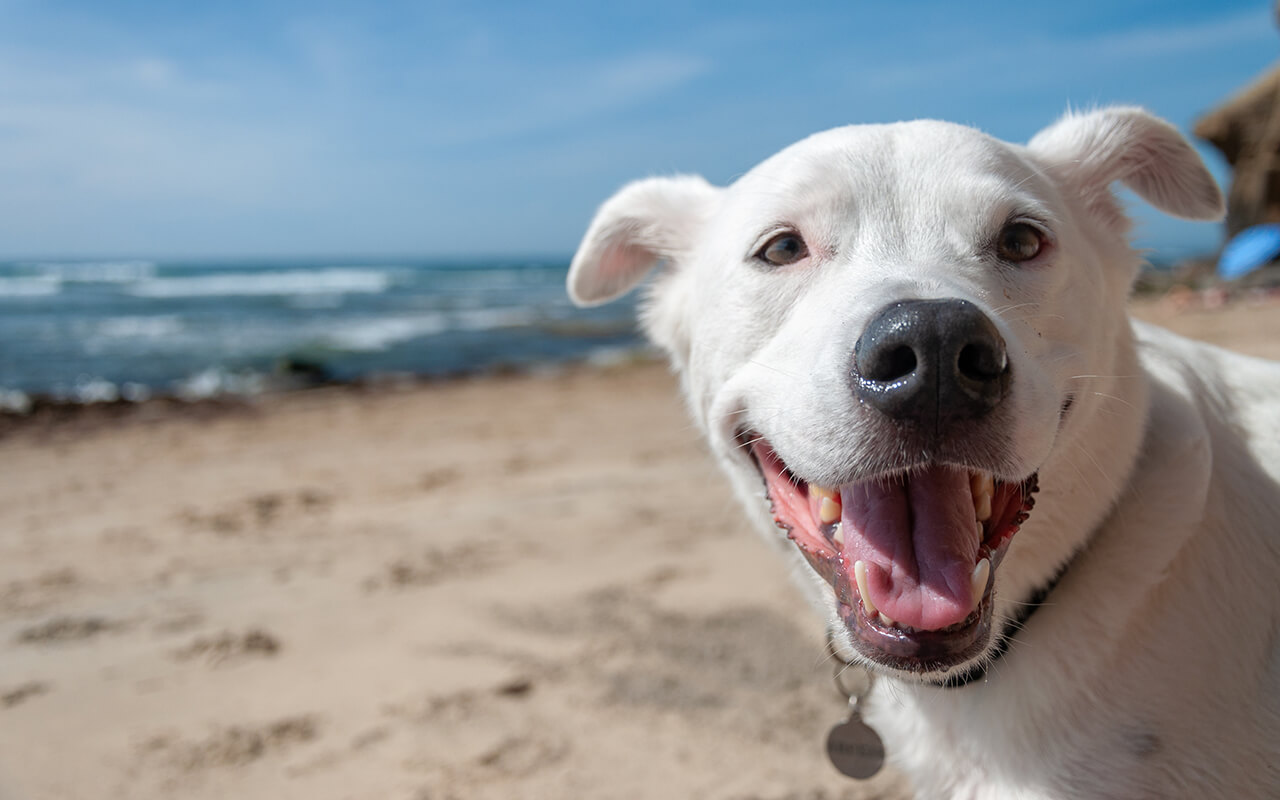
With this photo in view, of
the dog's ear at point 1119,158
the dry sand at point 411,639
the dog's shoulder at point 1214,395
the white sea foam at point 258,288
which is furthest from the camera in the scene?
the white sea foam at point 258,288

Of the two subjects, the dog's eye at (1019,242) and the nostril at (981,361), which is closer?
the nostril at (981,361)

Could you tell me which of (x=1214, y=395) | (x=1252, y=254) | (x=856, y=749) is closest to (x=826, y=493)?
(x=856, y=749)

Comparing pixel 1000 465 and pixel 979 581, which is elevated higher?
pixel 1000 465

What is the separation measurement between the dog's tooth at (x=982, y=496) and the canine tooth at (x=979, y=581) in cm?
13

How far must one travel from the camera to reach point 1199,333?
1170 centimetres

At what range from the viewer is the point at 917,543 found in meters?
1.83

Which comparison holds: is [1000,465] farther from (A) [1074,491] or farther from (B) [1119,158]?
(B) [1119,158]

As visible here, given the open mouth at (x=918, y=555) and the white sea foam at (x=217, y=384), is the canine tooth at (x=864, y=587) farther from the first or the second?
the white sea foam at (x=217, y=384)

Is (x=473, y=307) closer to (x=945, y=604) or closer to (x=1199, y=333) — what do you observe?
(x=1199, y=333)

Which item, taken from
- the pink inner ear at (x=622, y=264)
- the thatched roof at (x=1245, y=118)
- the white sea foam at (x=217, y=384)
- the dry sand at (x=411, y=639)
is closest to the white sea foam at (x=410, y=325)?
the white sea foam at (x=217, y=384)

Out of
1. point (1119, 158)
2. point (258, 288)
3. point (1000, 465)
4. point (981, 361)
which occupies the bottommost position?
point (258, 288)

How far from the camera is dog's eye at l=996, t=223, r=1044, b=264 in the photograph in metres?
2.00

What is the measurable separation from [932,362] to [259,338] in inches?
816

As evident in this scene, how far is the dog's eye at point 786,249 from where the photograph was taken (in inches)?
86.1
